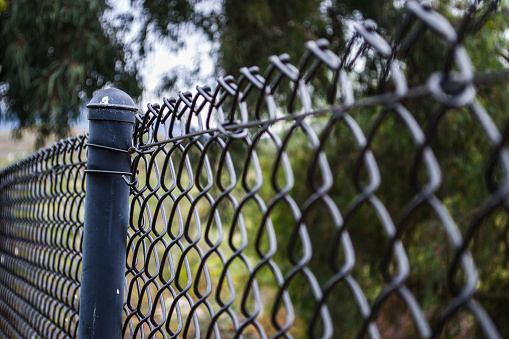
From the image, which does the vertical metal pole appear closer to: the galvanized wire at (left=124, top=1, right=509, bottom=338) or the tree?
the galvanized wire at (left=124, top=1, right=509, bottom=338)

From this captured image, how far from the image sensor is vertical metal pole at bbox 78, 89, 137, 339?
1.02m

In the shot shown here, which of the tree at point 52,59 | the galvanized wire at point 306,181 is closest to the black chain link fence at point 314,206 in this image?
the galvanized wire at point 306,181

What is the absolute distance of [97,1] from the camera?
3799mm

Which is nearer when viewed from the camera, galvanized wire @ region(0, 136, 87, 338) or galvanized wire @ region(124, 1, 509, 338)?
galvanized wire @ region(124, 1, 509, 338)

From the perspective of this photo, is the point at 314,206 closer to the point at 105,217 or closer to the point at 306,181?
the point at 306,181

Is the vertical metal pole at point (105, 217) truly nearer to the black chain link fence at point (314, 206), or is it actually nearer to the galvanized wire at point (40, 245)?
the black chain link fence at point (314, 206)

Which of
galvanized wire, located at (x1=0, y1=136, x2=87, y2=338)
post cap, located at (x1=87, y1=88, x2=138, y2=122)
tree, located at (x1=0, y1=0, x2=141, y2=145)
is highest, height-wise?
tree, located at (x1=0, y1=0, x2=141, y2=145)

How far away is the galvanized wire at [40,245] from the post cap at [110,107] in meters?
0.19

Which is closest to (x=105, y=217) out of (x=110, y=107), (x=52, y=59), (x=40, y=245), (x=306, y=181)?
(x=110, y=107)

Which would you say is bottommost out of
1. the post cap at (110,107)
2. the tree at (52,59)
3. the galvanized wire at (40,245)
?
the galvanized wire at (40,245)

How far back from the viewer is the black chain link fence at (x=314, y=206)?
45 cm

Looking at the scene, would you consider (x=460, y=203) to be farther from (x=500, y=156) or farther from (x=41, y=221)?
(x=500, y=156)

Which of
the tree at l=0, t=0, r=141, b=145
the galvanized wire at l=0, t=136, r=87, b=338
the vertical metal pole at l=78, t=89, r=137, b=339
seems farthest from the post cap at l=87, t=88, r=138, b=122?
the tree at l=0, t=0, r=141, b=145

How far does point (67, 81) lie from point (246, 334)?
297cm
